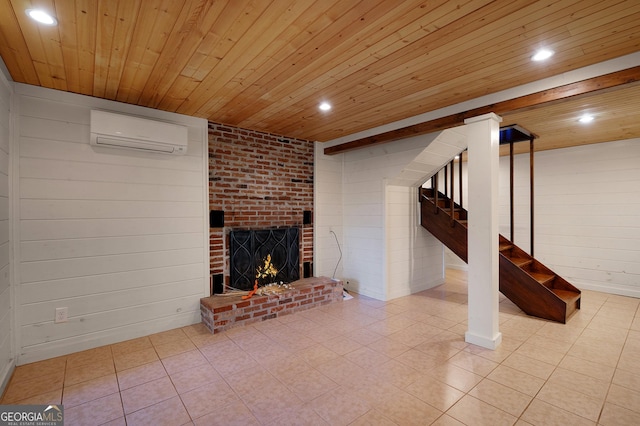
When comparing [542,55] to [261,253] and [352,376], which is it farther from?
[261,253]

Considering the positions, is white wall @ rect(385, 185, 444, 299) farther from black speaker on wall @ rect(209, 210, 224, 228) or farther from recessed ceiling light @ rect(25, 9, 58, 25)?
recessed ceiling light @ rect(25, 9, 58, 25)

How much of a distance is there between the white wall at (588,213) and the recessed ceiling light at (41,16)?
656 centimetres

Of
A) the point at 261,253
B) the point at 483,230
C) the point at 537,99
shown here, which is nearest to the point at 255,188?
the point at 261,253

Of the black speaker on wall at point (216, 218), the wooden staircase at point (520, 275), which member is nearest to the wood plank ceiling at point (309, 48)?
the black speaker on wall at point (216, 218)

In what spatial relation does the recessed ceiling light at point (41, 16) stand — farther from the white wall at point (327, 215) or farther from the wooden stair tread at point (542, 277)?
the wooden stair tread at point (542, 277)

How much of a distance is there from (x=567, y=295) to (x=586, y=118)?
87.2 inches

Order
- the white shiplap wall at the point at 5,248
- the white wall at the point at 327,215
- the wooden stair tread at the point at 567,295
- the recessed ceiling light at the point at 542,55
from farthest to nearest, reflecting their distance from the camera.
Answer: the white wall at the point at 327,215 < the wooden stair tread at the point at 567,295 < the white shiplap wall at the point at 5,248 < the recessed ceiling light at the point at 542,55

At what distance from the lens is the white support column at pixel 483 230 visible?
2.80 meters

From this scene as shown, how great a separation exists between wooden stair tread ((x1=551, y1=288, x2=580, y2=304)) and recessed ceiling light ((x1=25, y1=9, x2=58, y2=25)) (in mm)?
5324

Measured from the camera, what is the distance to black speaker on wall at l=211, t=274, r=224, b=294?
11.9 feet

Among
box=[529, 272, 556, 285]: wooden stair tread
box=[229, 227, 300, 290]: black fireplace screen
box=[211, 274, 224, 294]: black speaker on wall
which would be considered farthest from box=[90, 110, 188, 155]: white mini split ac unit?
box=[529, 272, 556, 285]: wooden stair tread

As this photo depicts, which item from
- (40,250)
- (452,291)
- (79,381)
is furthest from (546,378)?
(40,250)

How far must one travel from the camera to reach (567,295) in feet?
12.5

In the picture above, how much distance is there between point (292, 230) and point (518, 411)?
3157 millimetres
